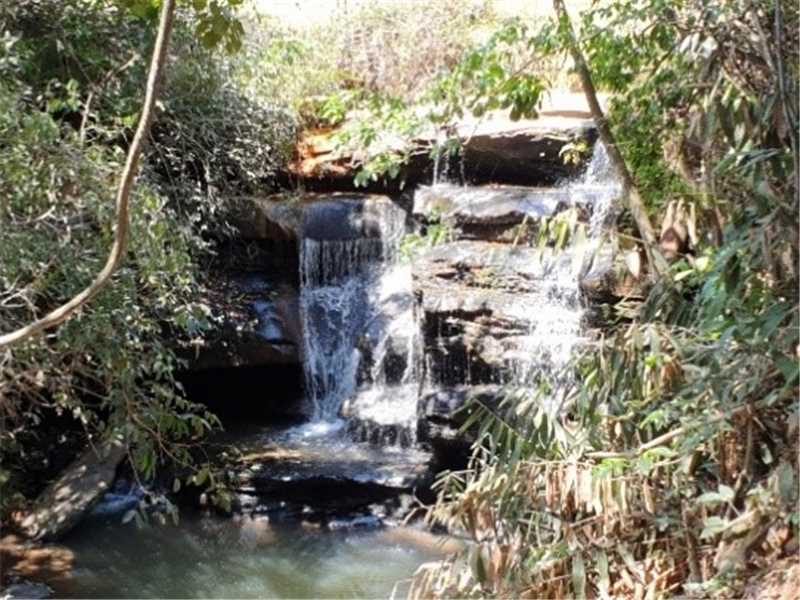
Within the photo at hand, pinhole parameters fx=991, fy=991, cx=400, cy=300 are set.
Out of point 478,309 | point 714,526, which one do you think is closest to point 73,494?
point 478,309

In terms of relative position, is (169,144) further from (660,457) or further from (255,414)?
(660,457)

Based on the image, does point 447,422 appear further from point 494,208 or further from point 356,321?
point 356,321

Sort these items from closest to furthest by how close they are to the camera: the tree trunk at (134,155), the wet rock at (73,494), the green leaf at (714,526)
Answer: the tree trunk at (134,155), the green leaf at (714,526), the wet rock at (73,494)

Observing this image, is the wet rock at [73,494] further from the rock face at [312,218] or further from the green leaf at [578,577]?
the green leaf at [578,577]

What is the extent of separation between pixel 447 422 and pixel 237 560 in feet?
5.85

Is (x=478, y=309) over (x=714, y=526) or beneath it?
over

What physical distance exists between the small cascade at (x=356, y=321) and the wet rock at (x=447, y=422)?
106cm

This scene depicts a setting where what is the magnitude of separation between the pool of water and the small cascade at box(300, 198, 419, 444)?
1.80m

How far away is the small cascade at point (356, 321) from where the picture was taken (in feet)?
27.9

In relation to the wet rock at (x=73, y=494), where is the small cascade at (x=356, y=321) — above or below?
above

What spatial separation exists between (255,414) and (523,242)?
9.74 ft

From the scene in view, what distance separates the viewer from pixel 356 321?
29.7ft

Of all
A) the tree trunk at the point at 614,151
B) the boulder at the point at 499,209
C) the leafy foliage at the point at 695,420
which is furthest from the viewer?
the boulder at the point at 499,209

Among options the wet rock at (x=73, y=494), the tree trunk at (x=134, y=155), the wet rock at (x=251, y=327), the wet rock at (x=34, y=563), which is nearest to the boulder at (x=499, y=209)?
the wet rock at (x=251, y=327)
